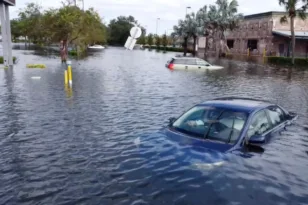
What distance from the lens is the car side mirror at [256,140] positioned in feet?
23.4

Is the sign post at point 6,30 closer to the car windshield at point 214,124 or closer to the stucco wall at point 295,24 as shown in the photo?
the car windshield at point 214,124

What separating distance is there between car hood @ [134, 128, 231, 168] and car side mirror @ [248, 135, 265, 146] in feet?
1.96

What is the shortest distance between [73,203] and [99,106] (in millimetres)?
8255

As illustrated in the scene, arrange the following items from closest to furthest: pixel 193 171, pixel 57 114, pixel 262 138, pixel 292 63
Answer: pixel 193 171
pixel 262 138
pixel 57 114
pixel 292 63

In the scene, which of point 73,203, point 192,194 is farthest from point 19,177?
point 192,194

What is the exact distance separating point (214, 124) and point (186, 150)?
948 millimetres

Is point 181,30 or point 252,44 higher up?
point 181,30

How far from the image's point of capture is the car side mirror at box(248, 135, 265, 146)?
7.13 meters

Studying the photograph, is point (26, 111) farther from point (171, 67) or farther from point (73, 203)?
point (171, 67)

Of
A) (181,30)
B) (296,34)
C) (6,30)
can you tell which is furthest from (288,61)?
(181,30)

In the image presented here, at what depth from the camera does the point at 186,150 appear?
22.9ft

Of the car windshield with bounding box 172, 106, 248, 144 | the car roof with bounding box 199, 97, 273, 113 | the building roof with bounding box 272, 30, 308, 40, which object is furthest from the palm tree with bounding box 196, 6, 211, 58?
the car windshield with bounding box 172, 106, 248, 144

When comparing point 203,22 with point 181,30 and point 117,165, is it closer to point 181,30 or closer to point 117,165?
point 181,30

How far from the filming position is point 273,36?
6062cm
